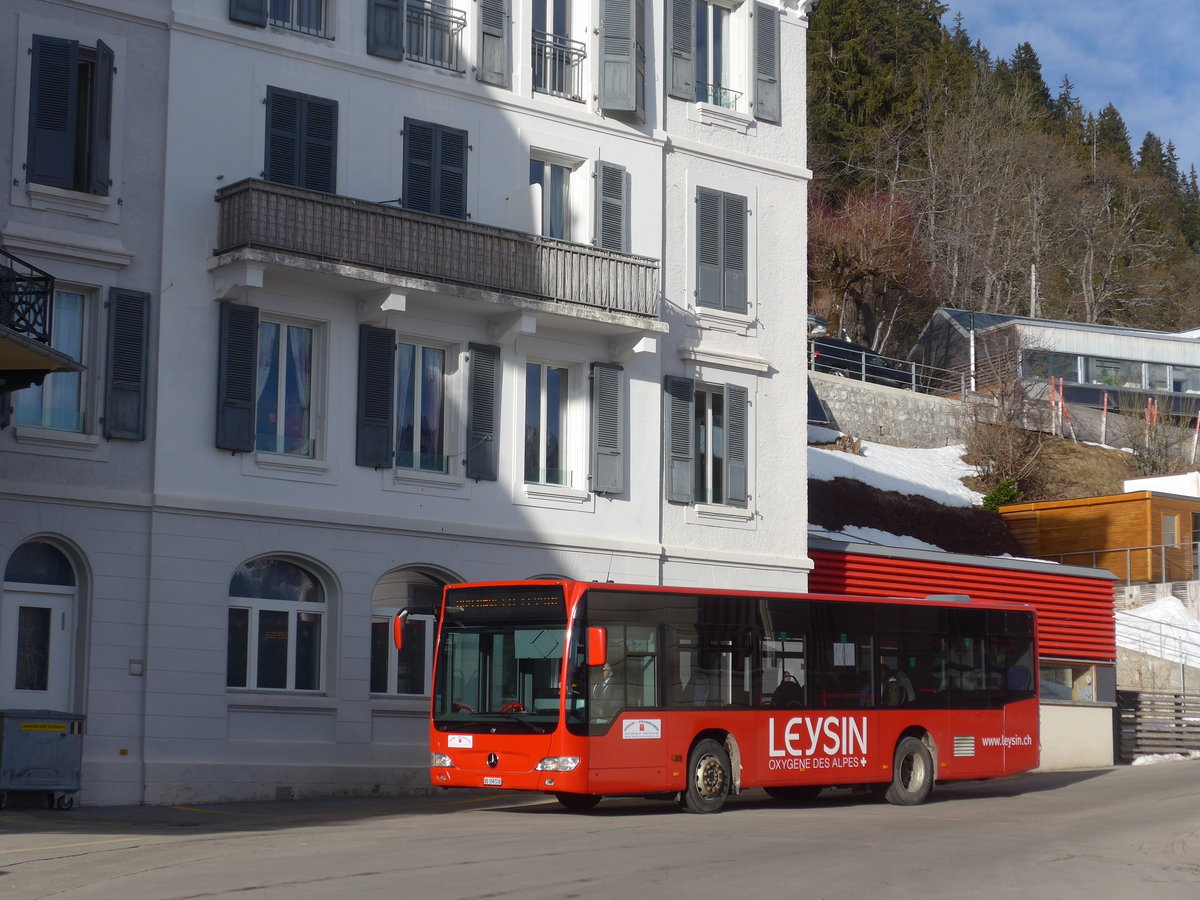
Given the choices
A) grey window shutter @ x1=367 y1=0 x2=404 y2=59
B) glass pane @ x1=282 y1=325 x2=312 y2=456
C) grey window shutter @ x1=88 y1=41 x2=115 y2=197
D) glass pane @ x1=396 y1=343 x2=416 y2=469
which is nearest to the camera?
grey window shutter @ x1=88 y1=41 x2=115 y2=197

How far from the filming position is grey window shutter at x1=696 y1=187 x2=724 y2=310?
1121 inches

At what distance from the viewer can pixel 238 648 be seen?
22750 millimetres

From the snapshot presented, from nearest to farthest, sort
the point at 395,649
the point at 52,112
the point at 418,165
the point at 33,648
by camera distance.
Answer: the point at 33,648 → the point at 52,112 → the point at 395,649 → the point at 418,165

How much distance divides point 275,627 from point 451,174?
288 inches

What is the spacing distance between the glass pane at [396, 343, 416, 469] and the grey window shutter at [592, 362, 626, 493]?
10.4 feet

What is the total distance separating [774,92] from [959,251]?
54.7m

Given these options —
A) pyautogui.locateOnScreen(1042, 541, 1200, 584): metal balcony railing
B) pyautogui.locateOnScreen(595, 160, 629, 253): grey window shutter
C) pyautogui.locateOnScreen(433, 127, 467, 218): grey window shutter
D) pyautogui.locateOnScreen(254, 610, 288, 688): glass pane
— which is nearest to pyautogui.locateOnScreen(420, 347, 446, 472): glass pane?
pyautogui.locateOnScreen(433, 127, 467, 218): grey window shutter

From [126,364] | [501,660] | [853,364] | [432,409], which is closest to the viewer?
[501,660]

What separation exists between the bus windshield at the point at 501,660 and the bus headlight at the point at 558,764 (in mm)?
331

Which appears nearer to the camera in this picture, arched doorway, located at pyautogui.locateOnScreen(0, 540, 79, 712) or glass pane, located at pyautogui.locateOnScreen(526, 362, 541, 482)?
arched doorway, located at pyautogui.locateOnScreen(0, 540, 79, 712)

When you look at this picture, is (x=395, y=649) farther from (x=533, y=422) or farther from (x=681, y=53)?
(x=681, y=53)

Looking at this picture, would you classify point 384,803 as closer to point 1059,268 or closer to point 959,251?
point 959,251

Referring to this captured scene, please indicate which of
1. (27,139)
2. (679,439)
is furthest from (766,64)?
(27,139)

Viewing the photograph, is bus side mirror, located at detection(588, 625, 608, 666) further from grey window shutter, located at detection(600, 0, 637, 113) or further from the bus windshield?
grey window shutter, located at detection(600, 0, 637, 113)
